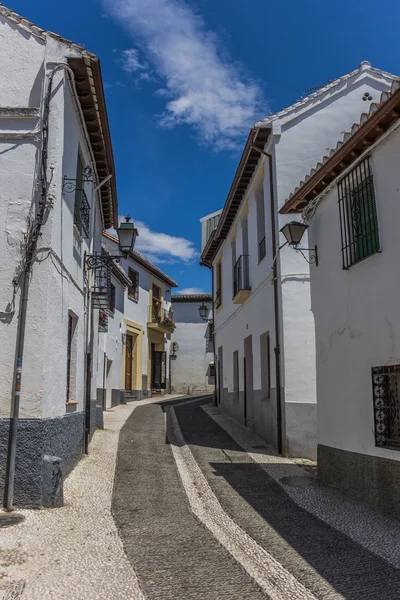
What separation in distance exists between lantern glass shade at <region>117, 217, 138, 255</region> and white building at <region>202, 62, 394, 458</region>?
9.57ft

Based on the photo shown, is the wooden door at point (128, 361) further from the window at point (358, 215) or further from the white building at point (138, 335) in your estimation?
the window at point (358, 215)

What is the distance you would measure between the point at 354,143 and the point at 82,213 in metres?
4.37

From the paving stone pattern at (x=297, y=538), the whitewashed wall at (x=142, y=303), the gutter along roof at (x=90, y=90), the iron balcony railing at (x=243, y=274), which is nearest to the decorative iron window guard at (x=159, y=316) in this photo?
the whitewashed wall at (x=142, y=303)

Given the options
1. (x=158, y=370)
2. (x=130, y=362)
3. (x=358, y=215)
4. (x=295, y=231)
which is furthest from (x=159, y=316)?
(x=358, y=215)

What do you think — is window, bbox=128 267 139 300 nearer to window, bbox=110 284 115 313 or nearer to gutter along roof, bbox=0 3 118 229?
window, bbox=110 284 115 313

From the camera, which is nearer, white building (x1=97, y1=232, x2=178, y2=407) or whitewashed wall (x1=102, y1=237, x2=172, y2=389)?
white building (x1=97, y1=232, x2=178, y2=407)

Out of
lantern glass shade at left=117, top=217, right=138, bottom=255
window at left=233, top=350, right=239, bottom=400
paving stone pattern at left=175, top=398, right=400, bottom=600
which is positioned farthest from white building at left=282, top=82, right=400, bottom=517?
window at left=233, top=350, right=239, bottom=400

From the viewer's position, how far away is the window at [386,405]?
19.5 feet

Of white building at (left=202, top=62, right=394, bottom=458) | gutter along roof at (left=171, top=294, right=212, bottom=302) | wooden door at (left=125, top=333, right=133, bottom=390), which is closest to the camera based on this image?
white building at (left=202, top=62, right=394, bottom=458)

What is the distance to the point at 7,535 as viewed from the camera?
4844 mm

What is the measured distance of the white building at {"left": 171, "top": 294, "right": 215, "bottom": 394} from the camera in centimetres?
2888

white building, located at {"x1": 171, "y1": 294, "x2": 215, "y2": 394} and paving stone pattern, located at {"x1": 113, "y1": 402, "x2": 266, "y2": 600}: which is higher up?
white building, located at {"x1": 171, "y1": 294, "x2": 215, "y2": 394}

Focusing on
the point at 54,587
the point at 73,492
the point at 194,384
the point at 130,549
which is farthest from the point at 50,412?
the point at 194,384

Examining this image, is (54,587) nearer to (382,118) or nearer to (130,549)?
(130,549)
